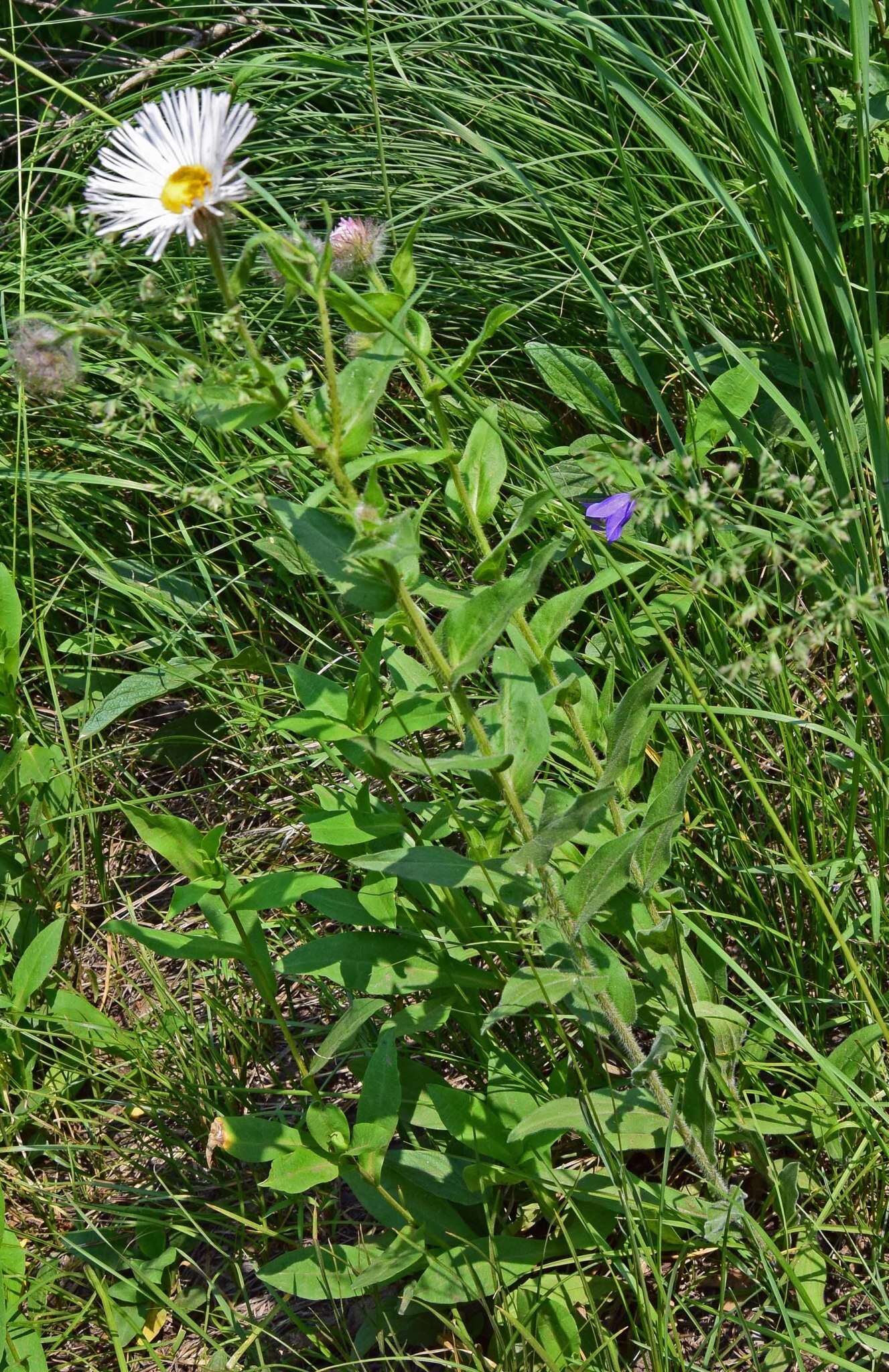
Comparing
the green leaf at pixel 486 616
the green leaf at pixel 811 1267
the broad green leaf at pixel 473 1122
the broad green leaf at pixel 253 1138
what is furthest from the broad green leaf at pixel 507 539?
the green leaf at pixel 811 1267

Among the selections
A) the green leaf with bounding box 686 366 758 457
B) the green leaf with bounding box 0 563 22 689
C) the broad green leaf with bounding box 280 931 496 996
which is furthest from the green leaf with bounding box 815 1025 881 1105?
the green leaf with bounding box 0 563 22 689

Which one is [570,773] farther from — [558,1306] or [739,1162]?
[558,1306]

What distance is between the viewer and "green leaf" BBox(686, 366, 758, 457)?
1.88 metres

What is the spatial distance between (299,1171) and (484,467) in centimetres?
88

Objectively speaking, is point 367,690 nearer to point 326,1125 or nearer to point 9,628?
point 326,1125

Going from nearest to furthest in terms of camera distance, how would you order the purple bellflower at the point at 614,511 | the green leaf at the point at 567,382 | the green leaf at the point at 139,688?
the purple bellflower at the point at 614,511
the green leaf at the point at 567,382
the green leaf at the point at 139,688

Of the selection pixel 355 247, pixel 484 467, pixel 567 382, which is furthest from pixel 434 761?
pixel 567 382

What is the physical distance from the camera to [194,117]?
3.77ft

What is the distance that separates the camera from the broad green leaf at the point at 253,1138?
1504 mm

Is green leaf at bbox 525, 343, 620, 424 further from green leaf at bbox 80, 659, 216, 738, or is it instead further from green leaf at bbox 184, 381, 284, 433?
green leaf at bbox 184, 381, 284, 433

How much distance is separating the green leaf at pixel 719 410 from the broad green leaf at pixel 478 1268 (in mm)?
1129

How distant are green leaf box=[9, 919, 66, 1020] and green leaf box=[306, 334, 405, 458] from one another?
1.07 meters

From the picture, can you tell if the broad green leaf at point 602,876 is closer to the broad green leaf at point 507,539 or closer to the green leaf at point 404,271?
the broad green leaf at point 507,539

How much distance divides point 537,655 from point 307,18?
2129 mm
